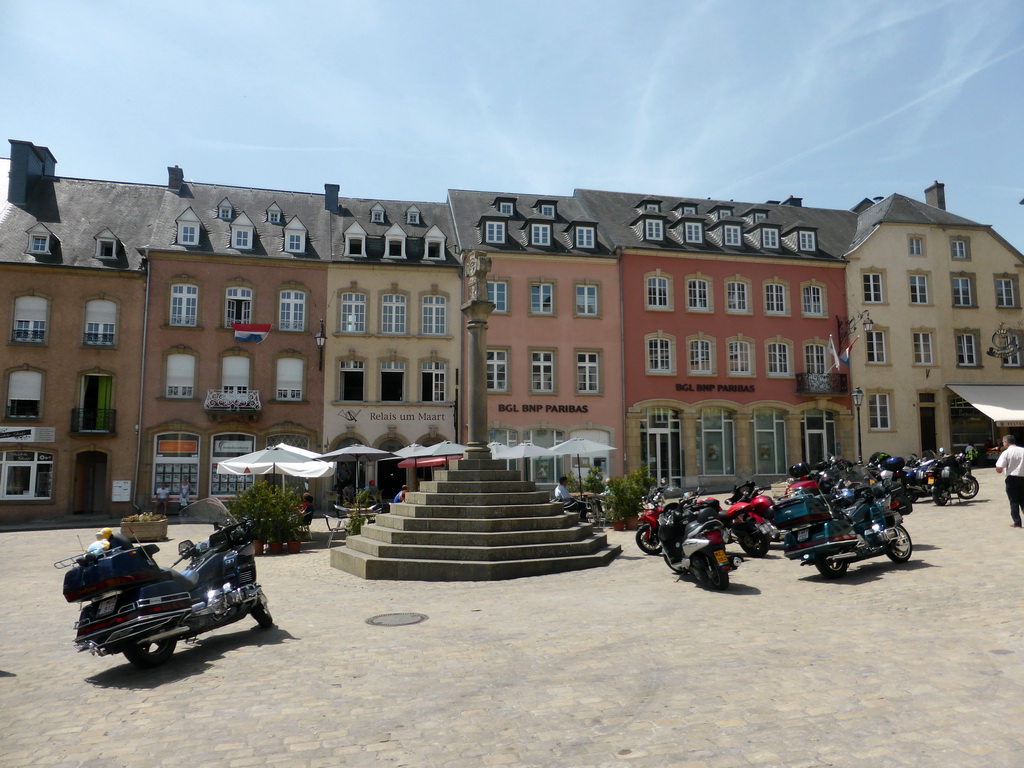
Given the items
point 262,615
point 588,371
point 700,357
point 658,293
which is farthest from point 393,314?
point 262,615

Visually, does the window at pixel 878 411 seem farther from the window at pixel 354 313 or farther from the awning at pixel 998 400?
the window at pixel 354 313

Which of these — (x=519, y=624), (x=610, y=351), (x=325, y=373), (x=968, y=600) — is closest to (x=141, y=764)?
(x=519, y=624)

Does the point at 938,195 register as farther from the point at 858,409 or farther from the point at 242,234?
the point at 242,234

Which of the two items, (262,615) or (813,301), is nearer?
(262,615)

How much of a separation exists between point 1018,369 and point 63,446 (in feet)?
131

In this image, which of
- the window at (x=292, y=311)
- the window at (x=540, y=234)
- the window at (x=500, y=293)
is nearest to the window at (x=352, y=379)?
the window at (x=292, y=311)

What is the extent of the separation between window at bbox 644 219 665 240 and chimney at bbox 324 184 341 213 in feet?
44.7

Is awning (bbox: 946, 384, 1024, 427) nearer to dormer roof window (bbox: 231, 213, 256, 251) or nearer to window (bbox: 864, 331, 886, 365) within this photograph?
window (bbox: 864, 331, 886, 365)

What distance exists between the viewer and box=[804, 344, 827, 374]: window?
3177 cm

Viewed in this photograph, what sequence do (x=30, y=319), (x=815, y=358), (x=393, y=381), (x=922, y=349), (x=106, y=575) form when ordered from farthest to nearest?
(x=922, y=349) < (x=815, y=358) < (x=393, y=381) < (x=30, y=319) < (x=106, y=575)

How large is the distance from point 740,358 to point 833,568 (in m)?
22.2

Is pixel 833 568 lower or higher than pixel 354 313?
lower

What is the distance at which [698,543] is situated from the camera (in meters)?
9.51

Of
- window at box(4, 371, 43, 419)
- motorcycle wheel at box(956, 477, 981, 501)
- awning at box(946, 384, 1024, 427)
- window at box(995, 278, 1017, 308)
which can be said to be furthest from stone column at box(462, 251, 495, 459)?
window at box(995, 278, 1017, 308)
